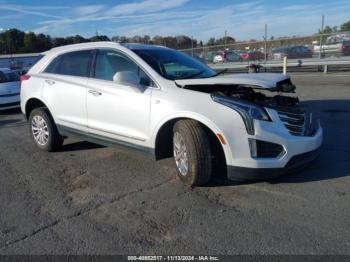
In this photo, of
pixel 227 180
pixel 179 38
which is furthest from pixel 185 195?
pixel 179 38

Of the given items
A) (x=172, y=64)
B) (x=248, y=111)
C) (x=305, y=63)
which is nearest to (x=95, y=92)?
(x=172, y=64)

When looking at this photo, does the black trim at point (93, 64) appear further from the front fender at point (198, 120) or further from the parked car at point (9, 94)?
the parked car at point (9, 94)

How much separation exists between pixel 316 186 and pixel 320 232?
1156mm

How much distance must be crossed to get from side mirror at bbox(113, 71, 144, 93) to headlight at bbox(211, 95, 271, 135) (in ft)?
3.74

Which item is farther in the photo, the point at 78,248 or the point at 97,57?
the point at 97,57

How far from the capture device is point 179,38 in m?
33.6

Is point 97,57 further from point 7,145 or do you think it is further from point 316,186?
point 316,186

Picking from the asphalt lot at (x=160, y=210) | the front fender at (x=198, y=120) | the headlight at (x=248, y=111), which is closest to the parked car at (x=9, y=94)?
the asphalt lot at (x=160, y=210)

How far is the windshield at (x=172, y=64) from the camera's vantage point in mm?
5258

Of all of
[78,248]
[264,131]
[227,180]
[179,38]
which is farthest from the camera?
[179,38]

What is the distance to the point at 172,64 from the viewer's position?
555 cm

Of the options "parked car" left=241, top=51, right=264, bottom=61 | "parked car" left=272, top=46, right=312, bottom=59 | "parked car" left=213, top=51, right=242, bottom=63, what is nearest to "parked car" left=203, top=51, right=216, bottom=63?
"parked car" left=213, top=51, right=242, bottom=63

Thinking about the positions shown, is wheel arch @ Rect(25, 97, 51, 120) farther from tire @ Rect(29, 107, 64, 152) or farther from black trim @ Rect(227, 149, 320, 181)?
black trim @ Rect(227, 149, 320, 181)

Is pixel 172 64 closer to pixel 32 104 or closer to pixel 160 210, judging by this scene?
pixel 160 210
